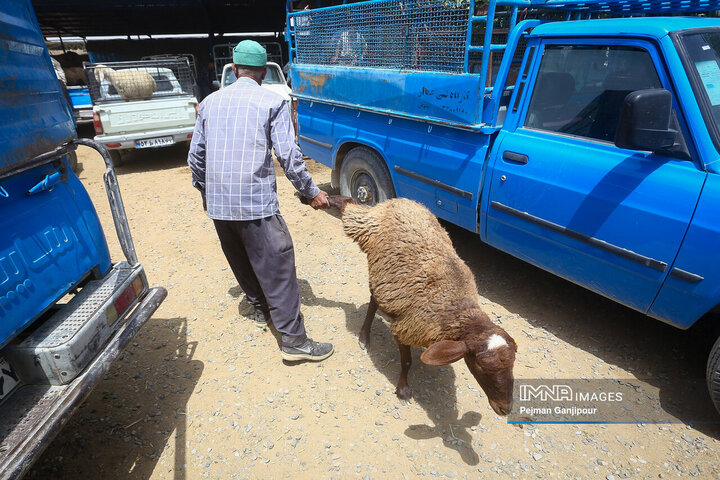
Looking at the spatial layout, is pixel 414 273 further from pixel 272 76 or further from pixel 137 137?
pixel 272 76

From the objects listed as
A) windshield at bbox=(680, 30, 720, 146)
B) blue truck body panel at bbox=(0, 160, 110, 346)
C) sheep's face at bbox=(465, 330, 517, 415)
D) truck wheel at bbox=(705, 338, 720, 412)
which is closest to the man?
blue truck body panel at bbox=(0, 160, 110, 346)

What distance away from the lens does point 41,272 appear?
1960 millimetres

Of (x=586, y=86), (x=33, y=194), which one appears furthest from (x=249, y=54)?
(x=586, y=86)

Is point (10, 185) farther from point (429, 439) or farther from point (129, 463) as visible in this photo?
point (429, 439)

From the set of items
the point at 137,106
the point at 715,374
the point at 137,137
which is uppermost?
the point at 137,106

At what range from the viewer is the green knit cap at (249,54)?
268cm

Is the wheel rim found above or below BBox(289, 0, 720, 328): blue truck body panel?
below

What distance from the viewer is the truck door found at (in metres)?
2.40

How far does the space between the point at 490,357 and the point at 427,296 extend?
550 millimetres

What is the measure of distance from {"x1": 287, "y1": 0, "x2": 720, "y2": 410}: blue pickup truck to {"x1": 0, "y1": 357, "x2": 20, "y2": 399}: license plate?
127 inches

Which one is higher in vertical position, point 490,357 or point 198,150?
point 198,150

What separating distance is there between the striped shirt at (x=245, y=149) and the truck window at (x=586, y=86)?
1928mm

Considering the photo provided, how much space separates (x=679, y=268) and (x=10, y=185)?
3.63 metres

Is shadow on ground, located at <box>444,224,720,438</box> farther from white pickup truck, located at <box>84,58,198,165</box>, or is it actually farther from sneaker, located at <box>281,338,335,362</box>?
white pickup truck, located at <box>84,58,198,165</box>
